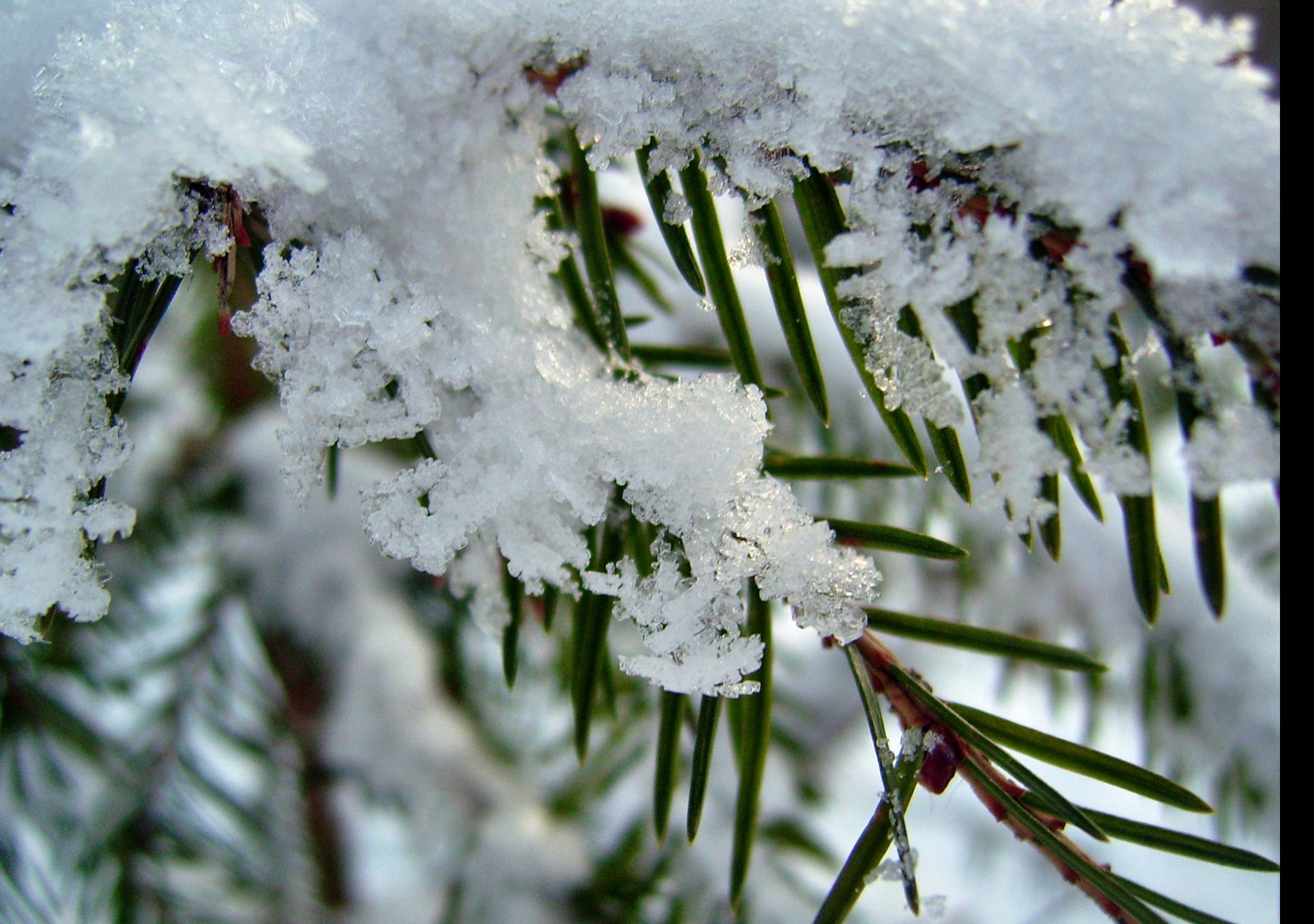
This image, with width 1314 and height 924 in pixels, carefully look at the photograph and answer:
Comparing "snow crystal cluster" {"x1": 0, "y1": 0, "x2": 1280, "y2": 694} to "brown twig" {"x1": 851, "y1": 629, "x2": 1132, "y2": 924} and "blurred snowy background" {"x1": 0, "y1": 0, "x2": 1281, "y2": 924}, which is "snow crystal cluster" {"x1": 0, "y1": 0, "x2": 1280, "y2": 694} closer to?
"brown twig" {"x1": 851, "y1": 629, "x2": 1132, "y2": 924}

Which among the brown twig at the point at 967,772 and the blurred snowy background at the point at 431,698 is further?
the blurred snowy background at the point at 431,698

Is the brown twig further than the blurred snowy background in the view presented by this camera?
No

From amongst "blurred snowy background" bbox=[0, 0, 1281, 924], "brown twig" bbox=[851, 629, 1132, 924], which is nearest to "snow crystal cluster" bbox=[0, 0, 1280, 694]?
"brown twig" bbox=[851, 629, 1132, 924]

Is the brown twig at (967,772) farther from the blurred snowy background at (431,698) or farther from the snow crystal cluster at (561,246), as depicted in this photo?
the blurred snowy background at (431,698)

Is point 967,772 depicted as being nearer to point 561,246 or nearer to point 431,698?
point 561,246

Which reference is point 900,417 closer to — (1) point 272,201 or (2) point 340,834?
(1) point 272,201

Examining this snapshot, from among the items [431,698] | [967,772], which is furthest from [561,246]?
[431,698]

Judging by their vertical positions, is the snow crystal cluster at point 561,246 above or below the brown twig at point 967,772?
above

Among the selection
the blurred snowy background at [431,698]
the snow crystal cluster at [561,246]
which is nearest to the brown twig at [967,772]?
the snow crystal cluster at [561,246]

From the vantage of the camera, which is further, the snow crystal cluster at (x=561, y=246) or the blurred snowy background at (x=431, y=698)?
the blurred snowy background at (x=431, y=698)
